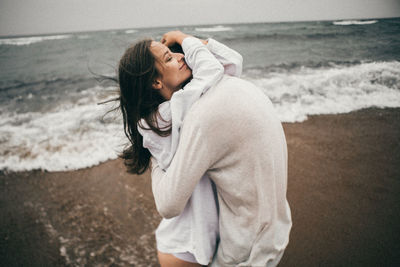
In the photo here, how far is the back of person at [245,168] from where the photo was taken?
2.79 ft

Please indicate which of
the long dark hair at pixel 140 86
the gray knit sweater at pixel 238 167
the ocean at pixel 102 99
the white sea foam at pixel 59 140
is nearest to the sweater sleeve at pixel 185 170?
the gray knit sweater at pixel 238 167

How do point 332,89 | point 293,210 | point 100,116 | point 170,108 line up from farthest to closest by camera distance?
point 332,89 < point 100,116 < point 293,210 < point 170,108

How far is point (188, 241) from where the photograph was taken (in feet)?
4.18

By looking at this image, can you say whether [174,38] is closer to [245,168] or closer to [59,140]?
[245,168]

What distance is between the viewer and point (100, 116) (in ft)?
19.5

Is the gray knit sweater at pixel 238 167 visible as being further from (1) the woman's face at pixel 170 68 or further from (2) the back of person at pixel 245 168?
(1) the woman's face at pixel 170 68

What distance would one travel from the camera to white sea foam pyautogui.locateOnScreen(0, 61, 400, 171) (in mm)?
4367

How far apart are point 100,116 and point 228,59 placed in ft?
18.4

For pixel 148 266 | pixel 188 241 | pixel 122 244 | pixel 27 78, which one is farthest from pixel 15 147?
pixel 27 78

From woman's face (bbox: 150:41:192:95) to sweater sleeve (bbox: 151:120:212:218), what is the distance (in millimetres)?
478

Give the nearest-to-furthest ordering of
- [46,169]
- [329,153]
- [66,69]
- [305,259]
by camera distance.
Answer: [305,259] → [329,153] → [46,169] → [66,69]

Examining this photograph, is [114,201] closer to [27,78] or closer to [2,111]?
[2,111]

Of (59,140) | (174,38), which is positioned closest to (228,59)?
(174,38)

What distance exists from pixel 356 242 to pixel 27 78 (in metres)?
15.3
